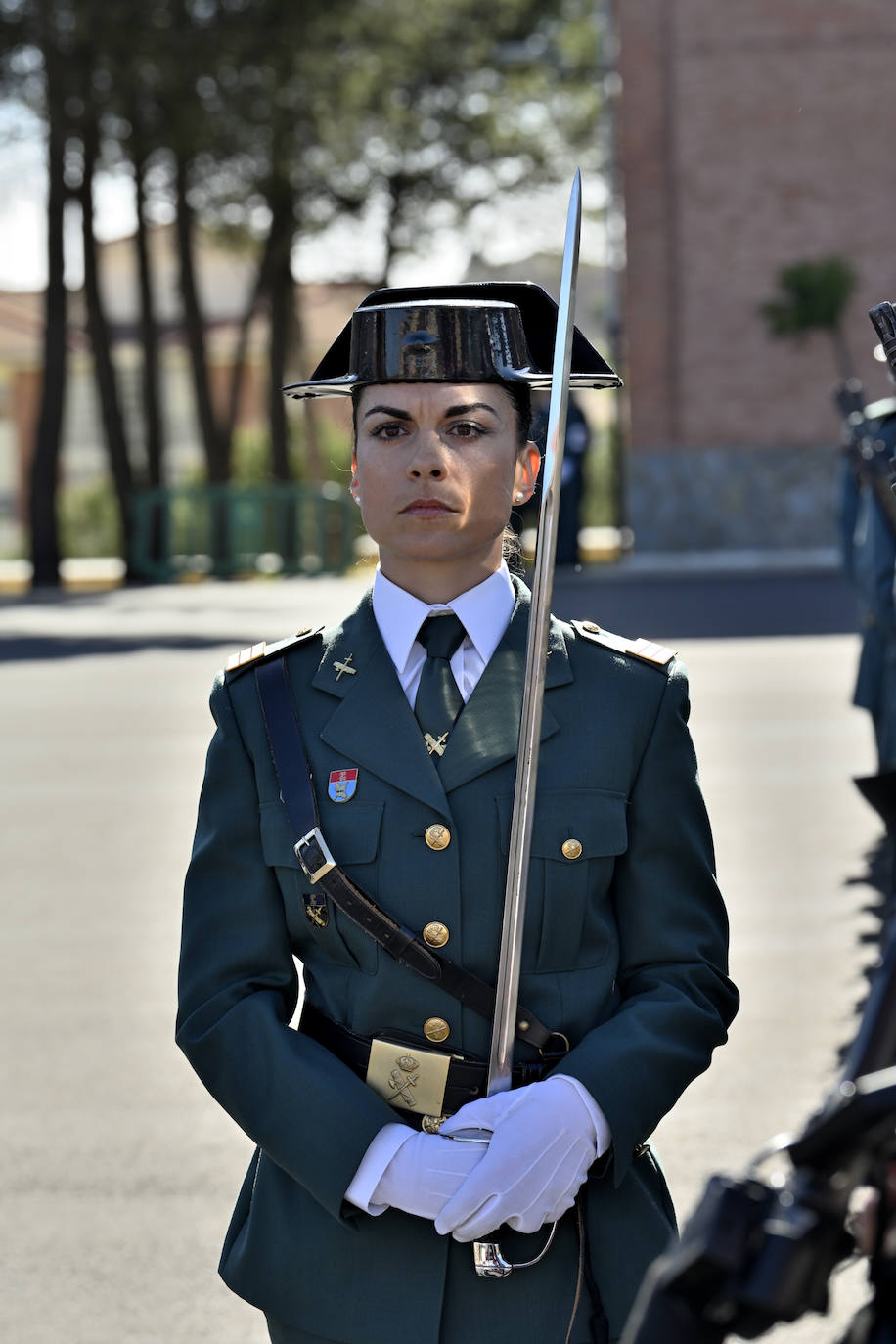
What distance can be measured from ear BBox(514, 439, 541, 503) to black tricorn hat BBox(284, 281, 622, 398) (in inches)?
3.4

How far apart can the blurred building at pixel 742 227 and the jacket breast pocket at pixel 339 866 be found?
2551 cm

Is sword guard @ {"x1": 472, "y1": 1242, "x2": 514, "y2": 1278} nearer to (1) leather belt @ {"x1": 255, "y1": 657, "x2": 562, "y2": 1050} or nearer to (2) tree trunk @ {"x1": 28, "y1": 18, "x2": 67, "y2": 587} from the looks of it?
(1) leather belt @ {"x1": 255, "y1": 657, "x2": 562, "y2": 1050}

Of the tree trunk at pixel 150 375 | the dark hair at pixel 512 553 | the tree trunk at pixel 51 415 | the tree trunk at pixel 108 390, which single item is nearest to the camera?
the dark hair at pixel 512 553

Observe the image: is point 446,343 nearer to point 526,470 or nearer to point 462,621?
point 526,470

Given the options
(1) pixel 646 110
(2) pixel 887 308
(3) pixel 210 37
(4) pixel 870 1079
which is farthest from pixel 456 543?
(1) pixel 646 110

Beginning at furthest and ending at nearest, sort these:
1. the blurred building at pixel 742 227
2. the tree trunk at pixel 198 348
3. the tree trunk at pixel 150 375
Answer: the tree trunk at pixel 198 348 → the tree trunk at pixel 150 375 → the blurred building at pixel 742 227

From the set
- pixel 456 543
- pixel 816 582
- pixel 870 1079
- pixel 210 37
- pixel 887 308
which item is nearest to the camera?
pixel 870 1079

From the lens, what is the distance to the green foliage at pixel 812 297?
84.3ft

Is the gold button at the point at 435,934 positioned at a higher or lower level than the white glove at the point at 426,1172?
higher

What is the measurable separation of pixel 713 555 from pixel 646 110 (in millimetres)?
5710

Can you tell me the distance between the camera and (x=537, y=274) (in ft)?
145

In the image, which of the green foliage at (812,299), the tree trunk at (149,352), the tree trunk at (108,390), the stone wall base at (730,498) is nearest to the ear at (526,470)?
the green foliage at (812,299)

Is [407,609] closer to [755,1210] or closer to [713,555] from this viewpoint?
[755,1210]

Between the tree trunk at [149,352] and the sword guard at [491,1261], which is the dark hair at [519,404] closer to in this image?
the sword guard at [491,1261]
